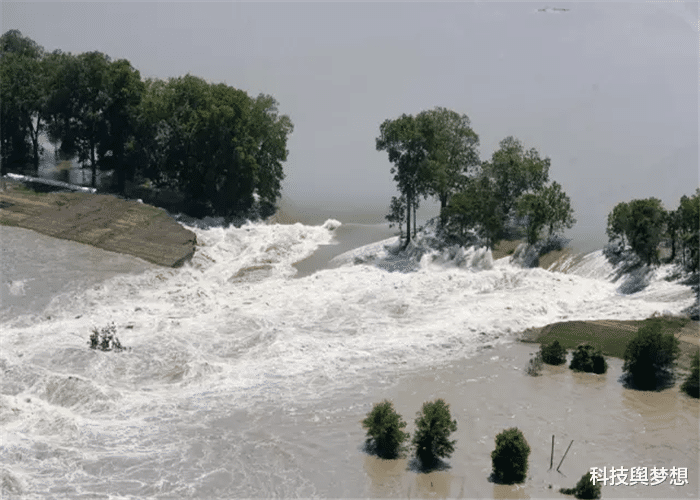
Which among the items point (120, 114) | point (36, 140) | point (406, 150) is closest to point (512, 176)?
point (406, 150)

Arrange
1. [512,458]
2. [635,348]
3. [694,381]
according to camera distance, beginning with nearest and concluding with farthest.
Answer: [512,458] → [694,381] → [635,348]

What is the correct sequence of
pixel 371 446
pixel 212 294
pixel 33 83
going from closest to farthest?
pixel 371 446
pixel 212 294
pixel 33 83

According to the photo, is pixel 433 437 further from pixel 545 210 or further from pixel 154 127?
pixel 154 127

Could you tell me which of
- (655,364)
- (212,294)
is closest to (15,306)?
(212,294)

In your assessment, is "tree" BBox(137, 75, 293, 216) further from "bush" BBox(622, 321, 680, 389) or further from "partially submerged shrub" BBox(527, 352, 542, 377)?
"bush" BBox(622, 321, 680, 389)

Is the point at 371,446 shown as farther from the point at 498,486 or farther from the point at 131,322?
the point at 131,322

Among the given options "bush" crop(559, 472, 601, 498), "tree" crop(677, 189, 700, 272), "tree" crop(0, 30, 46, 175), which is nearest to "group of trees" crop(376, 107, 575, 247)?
"tree" crop(677, 189, 700, 272)

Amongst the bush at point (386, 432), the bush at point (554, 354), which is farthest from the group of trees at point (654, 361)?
the bush at point (386, 432)
